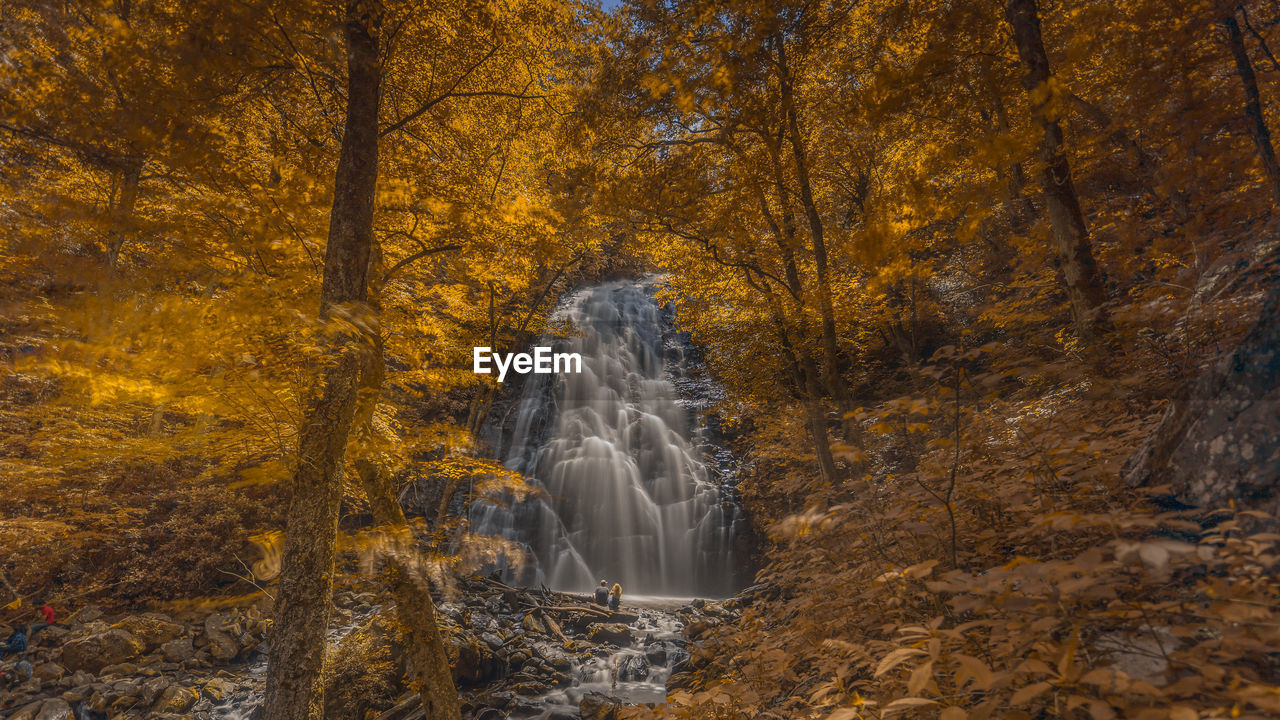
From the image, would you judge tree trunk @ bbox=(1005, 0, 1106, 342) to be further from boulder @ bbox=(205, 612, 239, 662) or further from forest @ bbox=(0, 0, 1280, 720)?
boulder @ bbox=(205, 612, 239, 662)

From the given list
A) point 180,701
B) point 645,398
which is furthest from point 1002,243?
point 180,701

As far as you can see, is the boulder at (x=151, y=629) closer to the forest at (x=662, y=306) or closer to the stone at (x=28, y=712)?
the forest at (x=662, y=306)

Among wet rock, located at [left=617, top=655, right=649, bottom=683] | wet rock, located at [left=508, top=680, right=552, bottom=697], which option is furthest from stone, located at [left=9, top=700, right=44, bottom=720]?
wet rock, located at [left=617, top=655, right=649, bottom=683]

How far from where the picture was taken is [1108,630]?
1.74 metres

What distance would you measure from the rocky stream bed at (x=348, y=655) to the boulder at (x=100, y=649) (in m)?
0.01

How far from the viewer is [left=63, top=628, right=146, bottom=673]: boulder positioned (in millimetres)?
7355

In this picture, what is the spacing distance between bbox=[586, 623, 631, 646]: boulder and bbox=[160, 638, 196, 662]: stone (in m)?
6.88

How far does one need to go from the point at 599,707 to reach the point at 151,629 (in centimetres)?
813

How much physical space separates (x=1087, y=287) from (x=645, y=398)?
572 inches

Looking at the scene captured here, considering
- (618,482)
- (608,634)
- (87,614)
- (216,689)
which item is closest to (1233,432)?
(608,634)

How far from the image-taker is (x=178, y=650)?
7992 millimetres

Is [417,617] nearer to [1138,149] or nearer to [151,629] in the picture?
[151,629]

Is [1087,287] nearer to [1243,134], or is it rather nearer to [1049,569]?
[1243,134]

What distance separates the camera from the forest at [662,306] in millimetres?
2047
